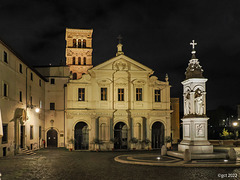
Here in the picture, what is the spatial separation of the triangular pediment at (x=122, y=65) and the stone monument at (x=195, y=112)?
1358 centimetres

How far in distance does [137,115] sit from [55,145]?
12.6 metres

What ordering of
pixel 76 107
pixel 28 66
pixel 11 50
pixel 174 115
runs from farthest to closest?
pixel 174 115, pixel 76 107, pixel 28 66, pixel 11 50

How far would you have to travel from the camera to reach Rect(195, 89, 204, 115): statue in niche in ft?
65.4

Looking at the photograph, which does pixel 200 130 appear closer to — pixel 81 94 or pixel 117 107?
pixel 117 107

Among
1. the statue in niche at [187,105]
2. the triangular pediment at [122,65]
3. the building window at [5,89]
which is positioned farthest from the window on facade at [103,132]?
the statue in niche at [187,105]

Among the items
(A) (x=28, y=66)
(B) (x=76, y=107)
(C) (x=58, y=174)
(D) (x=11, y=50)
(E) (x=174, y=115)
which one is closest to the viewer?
(C) (x=58, y=174)

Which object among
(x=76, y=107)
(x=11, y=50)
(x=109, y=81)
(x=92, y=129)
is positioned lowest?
(x=92, y=129)

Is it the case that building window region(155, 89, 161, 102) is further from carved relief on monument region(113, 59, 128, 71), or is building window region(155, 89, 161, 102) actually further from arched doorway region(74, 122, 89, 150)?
arched doorway region(74, 122, 89, 150)

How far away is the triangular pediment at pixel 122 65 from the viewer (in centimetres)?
3353

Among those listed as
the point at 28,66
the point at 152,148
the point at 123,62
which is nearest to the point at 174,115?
the point at 152,148

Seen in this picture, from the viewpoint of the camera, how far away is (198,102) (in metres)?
20.0

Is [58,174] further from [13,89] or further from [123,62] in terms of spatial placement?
[123,62]

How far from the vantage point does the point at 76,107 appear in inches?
1305

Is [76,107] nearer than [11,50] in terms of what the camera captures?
No
